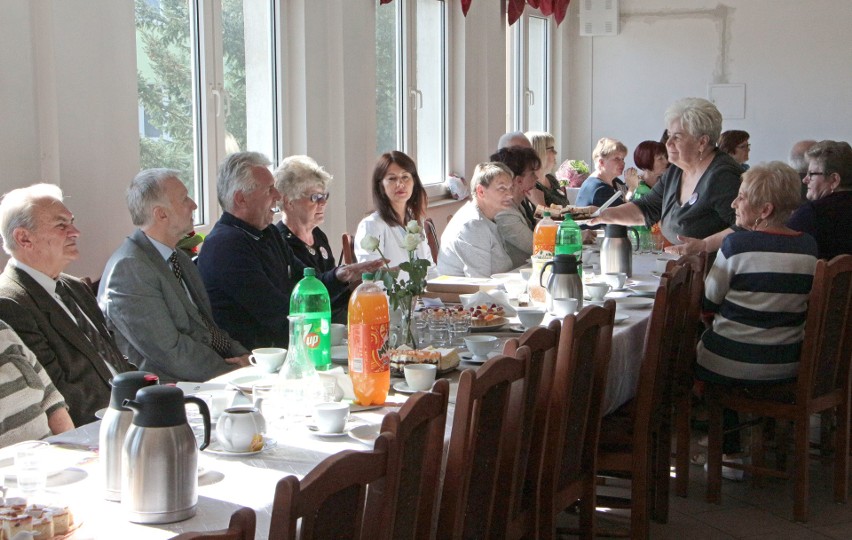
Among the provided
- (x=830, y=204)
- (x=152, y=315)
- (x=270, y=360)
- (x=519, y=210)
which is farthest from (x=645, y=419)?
(x=519, y=210)

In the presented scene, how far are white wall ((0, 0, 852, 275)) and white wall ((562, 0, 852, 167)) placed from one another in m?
0.01

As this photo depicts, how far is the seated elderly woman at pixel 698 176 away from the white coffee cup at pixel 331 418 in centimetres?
293

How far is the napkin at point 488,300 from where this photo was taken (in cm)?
374

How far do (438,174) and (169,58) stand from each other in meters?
3.83

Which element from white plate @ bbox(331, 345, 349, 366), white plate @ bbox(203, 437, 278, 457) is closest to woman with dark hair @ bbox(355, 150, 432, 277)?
white plate @ bbox(331, 345, 349, 366)

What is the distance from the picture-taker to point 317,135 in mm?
6250

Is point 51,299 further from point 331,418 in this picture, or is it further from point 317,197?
point 317,197

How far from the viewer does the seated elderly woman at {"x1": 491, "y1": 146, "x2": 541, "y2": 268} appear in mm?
5371

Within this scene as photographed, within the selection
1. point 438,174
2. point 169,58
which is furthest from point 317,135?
point 438,174

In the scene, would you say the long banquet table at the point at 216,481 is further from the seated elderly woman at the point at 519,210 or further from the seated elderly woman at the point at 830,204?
the seated elderly woman at the point at 519,210

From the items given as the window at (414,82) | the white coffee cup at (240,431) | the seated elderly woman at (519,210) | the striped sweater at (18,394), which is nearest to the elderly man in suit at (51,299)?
the striped sweater at (18,394)

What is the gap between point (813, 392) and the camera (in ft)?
12.7

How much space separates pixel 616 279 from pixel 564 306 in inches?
36.0

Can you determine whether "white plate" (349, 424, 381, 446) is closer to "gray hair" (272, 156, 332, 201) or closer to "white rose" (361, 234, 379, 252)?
"white rose" (361, 234, 379, 252)
